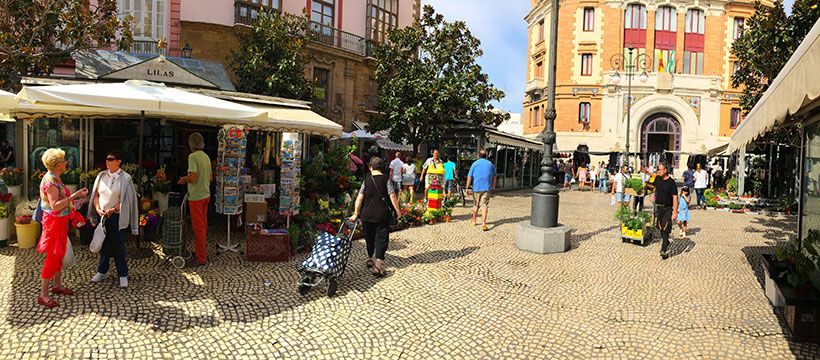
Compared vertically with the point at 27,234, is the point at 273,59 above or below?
above

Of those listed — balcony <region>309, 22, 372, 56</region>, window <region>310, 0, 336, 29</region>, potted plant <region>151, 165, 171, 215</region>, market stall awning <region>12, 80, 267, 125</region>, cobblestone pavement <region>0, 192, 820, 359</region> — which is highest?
window <region>310, 0, 336, 29</region>

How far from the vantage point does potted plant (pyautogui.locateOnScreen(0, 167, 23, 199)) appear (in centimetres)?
735

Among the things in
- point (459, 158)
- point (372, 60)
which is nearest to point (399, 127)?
point (459, 158)

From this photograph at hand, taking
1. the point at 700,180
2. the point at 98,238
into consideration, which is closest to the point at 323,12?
the point at 700,180

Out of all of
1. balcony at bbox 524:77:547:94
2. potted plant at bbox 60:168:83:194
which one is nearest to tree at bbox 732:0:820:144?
potted plant at bbox 60:168:83:194

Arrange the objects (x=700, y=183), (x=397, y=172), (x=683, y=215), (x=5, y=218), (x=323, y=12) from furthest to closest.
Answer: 1. (x=323, y=12)
2. (x=700, y=183)
3. (x=397, y=172)
4. (x=683, y=215)
5. (x=5, y=218)

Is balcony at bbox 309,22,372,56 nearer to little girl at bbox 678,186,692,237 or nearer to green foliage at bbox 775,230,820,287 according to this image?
little girl at bbox 678,186,692,237

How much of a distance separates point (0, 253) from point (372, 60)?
19206 millimetres

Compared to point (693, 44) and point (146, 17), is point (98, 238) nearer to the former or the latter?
point (146, 17)

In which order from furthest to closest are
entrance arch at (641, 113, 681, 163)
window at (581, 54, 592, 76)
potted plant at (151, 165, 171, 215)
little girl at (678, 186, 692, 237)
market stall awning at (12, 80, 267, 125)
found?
window at (581, 54, 592, 76) → entrance arch at (641, 113, 681, 163) → little girl at (678, 186, 692, 237) → potted plant at (151, 165, 171, 215) → market stall awning at (12, 80, 267, 125)

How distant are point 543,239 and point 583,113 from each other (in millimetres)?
33425

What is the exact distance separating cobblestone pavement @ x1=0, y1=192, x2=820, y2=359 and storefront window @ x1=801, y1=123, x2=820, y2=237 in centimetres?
108

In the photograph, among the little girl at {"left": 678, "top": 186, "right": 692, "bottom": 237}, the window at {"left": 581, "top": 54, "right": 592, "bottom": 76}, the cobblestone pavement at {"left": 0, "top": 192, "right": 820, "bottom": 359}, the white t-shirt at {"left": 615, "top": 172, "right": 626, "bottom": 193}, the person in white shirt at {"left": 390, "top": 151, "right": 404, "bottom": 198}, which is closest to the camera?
the cobblestone pavement at {"left": 0, "top": 192, "right": 820, "bottom": 359}

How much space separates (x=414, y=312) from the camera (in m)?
5.05
